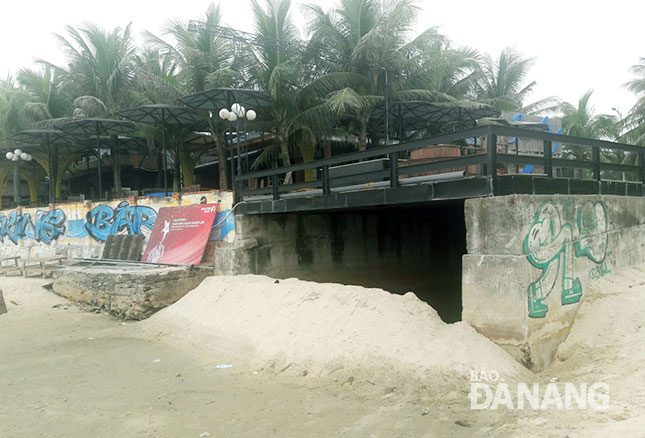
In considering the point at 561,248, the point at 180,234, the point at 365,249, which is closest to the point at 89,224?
the point at 180,234

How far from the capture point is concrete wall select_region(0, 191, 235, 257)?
11969mm

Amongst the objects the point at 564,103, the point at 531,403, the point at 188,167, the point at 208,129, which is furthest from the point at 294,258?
the point at 564,103

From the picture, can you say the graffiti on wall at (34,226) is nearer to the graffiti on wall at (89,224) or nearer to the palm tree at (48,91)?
the graffiti on wall at (89,224)

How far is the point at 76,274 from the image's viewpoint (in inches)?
471

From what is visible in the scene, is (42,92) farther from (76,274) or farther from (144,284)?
(144,284)

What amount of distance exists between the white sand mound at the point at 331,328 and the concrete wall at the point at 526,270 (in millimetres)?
360

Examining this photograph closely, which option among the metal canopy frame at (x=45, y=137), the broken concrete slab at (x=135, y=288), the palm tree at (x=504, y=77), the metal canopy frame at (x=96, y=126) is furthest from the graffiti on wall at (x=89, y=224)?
the palm tree at (x=504, y=77)

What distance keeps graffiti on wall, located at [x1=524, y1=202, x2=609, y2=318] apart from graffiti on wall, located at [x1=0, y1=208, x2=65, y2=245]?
17.7 m

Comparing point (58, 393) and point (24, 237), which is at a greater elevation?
point (24, 237)

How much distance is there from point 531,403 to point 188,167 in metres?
21.9

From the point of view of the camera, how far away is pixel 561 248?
629 cm

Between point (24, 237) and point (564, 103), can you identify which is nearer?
point (24, 237)

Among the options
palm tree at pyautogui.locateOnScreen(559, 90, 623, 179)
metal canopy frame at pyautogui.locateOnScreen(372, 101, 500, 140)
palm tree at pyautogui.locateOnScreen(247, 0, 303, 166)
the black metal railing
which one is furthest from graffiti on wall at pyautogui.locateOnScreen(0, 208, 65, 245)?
palm tree at pyautogui.locateOnScreen(559, 90, 623, 179)

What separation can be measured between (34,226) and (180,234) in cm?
1084
